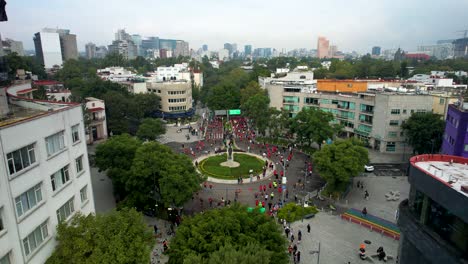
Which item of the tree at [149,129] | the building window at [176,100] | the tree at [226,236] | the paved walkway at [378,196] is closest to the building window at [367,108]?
the paved walkway at [378,196]

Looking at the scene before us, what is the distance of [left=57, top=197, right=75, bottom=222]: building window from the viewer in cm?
1777

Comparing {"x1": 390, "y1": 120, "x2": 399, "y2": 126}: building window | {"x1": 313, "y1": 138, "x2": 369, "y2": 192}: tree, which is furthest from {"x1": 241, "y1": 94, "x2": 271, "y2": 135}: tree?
{"x1": 313, "y1": 138, "x2": 369, "y2": 192}: tree

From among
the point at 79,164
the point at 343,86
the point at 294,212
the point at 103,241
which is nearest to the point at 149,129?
the point at 294,212

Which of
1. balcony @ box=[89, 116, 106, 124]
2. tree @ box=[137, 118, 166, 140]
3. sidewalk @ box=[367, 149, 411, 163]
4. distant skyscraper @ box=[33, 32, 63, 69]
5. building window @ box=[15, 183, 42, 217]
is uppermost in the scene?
distant skyscraper @ box=[33, 32, 63, 69]

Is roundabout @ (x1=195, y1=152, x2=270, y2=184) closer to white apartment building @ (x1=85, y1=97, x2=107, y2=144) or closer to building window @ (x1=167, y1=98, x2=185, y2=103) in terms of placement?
white apartment building @ (x1=85, y1=97, x2=107, y2=144)

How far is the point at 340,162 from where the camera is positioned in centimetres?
3494

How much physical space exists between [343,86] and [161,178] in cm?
5118

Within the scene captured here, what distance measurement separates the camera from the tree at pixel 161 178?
28703 millimetres

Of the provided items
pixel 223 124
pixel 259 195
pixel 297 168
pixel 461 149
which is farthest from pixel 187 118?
pixel 461 149

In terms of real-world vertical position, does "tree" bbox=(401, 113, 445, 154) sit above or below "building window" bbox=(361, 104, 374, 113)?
below

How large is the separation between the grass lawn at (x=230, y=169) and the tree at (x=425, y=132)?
938 inches

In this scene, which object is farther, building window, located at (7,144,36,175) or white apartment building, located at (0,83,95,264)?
building window, located at (7,144,36,175)

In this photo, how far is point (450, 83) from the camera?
7481 cm

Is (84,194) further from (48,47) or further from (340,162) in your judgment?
(48,47)
